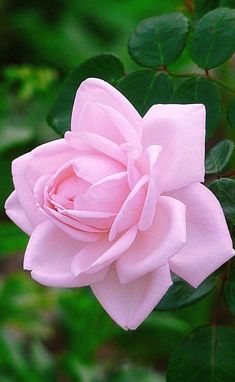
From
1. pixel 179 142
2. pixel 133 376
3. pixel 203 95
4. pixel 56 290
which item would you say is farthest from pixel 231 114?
pixel 56 290

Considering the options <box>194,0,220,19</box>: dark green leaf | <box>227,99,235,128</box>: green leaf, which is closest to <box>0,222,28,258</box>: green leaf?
<box>194,0,220,19</box>: dark green leaf

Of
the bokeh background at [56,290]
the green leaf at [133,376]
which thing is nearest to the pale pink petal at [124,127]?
the bokeh background at [56,290]

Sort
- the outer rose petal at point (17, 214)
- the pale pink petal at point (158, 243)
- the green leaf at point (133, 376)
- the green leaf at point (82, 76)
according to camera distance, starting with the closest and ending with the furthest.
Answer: the pale pink petal at point (158, 243)
the outer rose petal at point (17, 214)
the green leaf at point (82, 76)
the green leaf at point (133, 376)

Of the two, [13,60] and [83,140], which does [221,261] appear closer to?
[83,140]

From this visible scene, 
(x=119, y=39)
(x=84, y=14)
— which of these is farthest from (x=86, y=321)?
(x=84, y=14)

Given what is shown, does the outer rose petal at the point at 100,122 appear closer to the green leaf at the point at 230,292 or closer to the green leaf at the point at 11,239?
the green leaf at the point at 230,292

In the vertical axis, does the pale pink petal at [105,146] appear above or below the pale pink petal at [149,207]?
above

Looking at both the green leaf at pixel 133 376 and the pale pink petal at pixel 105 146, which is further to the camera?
the green leaf at pixel 133 376

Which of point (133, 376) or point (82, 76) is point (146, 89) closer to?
point (82, 76)
